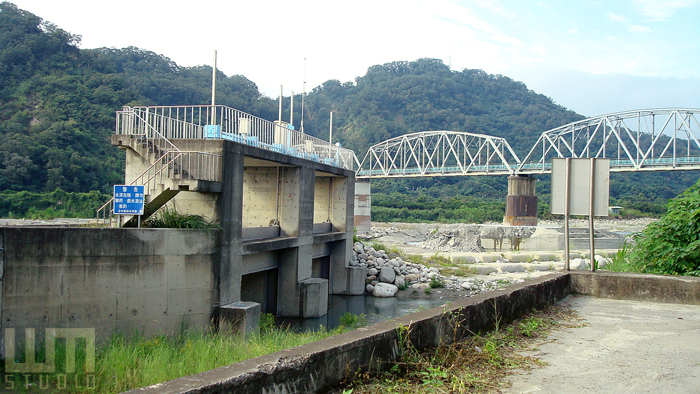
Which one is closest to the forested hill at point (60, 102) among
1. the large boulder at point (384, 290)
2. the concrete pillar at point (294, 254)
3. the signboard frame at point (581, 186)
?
the large boulder at point (384, 290)

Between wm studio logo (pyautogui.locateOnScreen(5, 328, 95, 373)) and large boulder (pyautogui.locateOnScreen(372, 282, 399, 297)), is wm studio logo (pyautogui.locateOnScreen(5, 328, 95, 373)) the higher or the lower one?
the higher one

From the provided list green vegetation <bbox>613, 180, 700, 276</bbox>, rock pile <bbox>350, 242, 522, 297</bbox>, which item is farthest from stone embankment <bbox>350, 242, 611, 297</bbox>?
green vegetation <bbox>613, 180, 700, 276</bbox>

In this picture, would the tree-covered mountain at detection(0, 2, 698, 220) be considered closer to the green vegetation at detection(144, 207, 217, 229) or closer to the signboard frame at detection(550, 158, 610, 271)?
the green vegetation at detection(144, 207, 217, 229)

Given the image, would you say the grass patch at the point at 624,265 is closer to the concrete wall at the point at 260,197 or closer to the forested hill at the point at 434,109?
the concrete wall at the point at 260,197

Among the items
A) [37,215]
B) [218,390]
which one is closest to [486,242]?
[37,215]

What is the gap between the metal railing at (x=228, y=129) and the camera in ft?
55.4

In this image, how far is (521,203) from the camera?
2884 inches

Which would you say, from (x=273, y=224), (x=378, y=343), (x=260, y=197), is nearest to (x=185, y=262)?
(x=273, y=224)

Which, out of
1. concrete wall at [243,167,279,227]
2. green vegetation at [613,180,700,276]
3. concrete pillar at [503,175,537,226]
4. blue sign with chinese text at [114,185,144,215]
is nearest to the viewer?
green vegetation at [613,180,700,276]

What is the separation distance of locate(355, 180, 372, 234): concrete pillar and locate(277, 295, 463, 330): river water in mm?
44349

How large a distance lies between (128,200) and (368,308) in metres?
14.7

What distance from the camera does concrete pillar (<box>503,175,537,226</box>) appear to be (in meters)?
71.7

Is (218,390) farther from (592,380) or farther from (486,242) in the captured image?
(486,242)

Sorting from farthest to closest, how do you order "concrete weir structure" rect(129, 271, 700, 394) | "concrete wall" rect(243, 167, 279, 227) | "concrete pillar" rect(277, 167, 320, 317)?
"concrete wall" rect(243, 167, 279, 227) → "concrete pillar" rect(277, 167, 320, 317) → "concrete weir structure" rect(129, 271, 700, 394)
